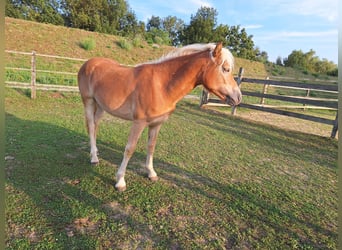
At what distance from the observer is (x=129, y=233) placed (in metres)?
2.15

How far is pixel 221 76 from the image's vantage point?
2504mm

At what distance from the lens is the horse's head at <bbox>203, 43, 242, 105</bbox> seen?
2.45 meters

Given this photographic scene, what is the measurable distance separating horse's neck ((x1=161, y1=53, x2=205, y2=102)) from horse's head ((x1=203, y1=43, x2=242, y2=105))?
0.44ft

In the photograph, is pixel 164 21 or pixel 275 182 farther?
pixel 164 21

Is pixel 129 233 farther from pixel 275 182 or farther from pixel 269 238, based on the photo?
pixel 275 182

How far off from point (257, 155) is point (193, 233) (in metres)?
2.70

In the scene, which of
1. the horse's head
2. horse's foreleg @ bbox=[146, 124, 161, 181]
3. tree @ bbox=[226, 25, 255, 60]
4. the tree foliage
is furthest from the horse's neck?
the tree foliage

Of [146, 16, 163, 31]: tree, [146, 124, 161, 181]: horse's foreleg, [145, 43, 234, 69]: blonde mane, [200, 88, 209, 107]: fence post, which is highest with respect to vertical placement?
[146, 16, 163, 31]: tree

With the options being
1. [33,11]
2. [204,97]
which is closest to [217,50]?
[204,97]

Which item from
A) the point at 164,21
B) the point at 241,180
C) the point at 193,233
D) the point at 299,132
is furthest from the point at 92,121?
the point at 164,21

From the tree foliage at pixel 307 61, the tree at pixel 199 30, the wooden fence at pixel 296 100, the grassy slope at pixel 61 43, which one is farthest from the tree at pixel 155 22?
the wooden fence at pixel 296 100

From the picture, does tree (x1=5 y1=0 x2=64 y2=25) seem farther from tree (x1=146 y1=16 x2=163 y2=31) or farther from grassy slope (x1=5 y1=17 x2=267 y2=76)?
tree (x1=146 y1=16 x2=163 y2=31)

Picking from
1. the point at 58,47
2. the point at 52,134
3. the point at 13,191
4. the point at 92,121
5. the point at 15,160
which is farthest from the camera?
the point at 58,47

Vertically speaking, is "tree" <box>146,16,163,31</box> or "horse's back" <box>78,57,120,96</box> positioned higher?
"tree" <box>146,16,163,31</box>
